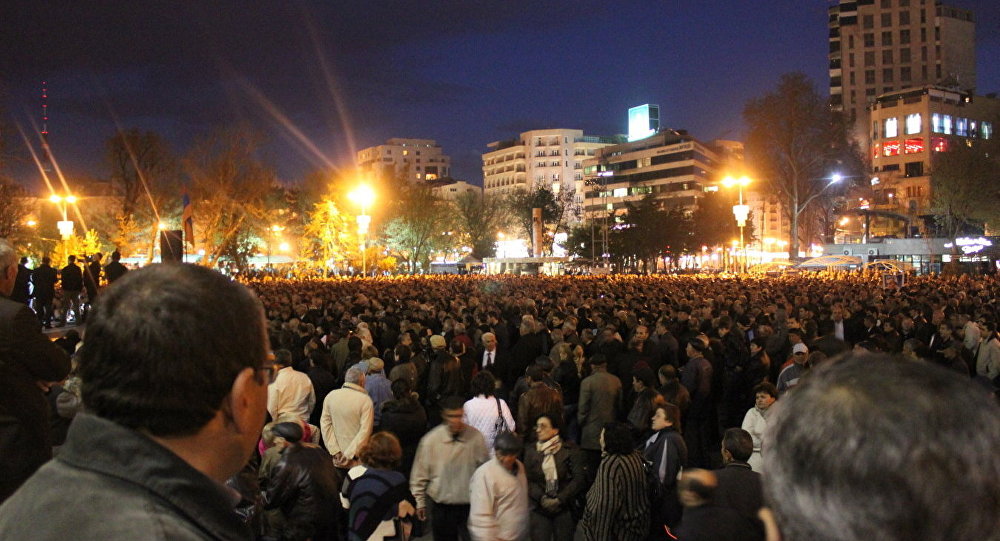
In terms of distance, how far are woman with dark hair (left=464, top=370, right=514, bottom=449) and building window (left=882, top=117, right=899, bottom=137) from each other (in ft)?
319

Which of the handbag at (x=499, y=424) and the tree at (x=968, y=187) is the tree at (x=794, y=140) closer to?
the tree at (x=968, y=187)

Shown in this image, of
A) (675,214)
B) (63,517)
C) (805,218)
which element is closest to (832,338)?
(63,517)

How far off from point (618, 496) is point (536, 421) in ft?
3.89

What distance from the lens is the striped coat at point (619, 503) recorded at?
5051 mm

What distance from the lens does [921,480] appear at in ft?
3.77

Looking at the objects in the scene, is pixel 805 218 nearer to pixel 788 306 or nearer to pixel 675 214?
pixel 675 214

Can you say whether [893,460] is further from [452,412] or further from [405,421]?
[405,421]

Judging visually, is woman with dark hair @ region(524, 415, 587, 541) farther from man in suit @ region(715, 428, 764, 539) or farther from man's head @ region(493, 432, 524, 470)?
man in suit @ region(715, 428, 764, 539)

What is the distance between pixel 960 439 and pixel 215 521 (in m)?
1.21

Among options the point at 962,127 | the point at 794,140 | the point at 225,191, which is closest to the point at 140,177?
the point at 225,191

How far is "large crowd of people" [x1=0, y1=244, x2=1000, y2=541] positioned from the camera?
1200 millimetres

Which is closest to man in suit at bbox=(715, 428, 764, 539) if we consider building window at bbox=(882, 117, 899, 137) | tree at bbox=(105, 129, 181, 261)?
tree at bbox=(105, 129, 181, 261)

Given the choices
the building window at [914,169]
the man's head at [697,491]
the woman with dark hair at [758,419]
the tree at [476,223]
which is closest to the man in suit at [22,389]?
the man's head at [697,491]

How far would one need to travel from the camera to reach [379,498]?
16.0ft
